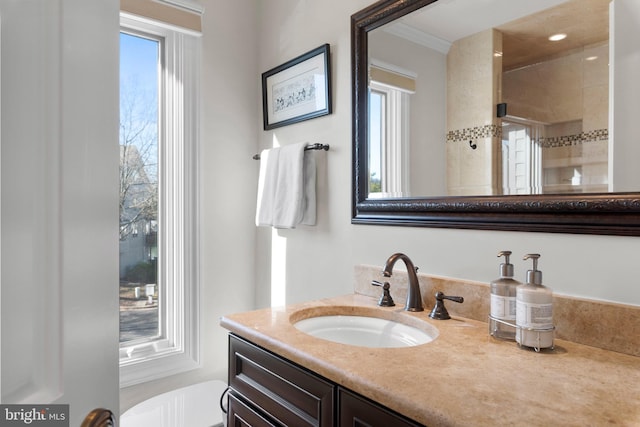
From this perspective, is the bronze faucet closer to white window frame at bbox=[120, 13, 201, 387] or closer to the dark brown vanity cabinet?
the dark brown vanity cabinet

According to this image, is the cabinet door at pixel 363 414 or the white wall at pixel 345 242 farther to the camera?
the white wall at pixel 345 242

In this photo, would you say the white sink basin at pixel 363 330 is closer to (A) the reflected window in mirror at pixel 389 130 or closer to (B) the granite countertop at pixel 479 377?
(B) the granite countertop at pixel 479 377

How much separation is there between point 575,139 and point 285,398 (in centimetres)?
97

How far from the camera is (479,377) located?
77cm

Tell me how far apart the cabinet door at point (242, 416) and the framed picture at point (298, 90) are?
1160 mm

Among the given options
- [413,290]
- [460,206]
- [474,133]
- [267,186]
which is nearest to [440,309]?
[413,290]

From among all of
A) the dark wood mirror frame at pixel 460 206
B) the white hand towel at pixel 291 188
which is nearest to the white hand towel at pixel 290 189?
the white hand towel at pixel 291 188

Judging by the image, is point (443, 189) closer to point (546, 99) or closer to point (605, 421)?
point (546, 99)

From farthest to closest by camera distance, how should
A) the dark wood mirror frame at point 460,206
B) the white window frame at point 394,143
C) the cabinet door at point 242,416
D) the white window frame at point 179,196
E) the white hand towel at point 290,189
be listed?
the white window frame at point 179,196 → the white hand towel at point 290,189 → the white window frame at point 394,143 → the cabinet door at point 242,416 → the dark wood mirror frame at point 460,206

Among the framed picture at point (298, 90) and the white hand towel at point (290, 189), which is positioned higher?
the framed picture at point (298, 90)

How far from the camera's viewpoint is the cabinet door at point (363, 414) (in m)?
0.73

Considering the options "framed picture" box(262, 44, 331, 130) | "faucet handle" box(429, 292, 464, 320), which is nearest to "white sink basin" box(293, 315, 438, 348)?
"faucet handle" box(429, 292, 464, 320)

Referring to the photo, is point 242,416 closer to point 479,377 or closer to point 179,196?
point 479,377

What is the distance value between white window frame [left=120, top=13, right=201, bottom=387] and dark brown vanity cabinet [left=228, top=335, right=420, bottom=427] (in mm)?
858
